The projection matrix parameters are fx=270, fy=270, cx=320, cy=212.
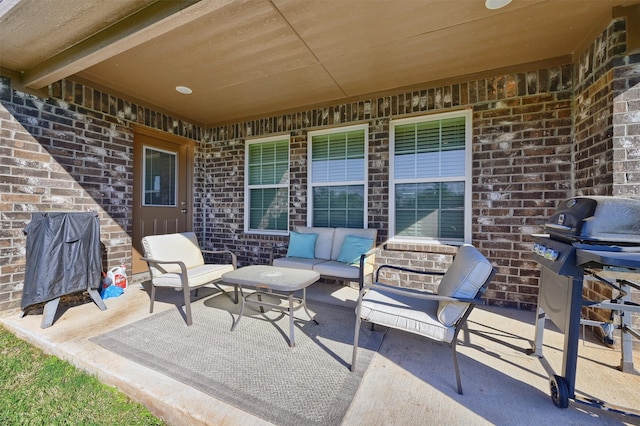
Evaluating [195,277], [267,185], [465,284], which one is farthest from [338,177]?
[465,284]

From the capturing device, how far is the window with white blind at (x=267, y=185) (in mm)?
4598

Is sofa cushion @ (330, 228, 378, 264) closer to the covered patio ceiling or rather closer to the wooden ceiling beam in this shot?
the covered patio ceiling

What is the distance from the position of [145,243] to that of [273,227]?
200 cm

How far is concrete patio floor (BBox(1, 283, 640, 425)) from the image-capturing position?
1.53m

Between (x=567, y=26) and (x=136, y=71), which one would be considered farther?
(x=136, y=71)

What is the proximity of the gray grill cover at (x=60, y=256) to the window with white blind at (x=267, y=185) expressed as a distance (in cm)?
223

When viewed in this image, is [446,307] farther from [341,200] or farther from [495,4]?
[341,200]

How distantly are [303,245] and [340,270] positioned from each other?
2.70 ft

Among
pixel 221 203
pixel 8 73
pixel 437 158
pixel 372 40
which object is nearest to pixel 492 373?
pixel 437 158

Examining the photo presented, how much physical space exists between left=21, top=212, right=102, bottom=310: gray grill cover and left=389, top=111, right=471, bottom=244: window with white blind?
3.65m

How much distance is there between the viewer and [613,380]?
185 centimetres

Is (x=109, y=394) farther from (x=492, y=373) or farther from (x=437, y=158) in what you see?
(x=437, y=158)

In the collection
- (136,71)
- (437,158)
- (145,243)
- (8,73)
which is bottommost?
(145,243)

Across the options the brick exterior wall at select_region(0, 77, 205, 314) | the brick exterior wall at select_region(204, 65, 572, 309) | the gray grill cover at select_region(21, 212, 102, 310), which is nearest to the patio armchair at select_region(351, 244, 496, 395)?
the brick exterior wall at select_region(204, 65, 572, 309)
